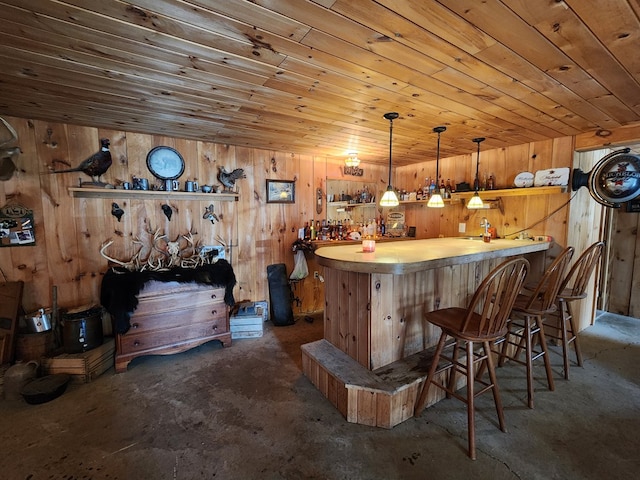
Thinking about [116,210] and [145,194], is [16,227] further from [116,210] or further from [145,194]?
[145,194]

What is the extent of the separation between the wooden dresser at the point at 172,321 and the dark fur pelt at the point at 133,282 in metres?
0.05

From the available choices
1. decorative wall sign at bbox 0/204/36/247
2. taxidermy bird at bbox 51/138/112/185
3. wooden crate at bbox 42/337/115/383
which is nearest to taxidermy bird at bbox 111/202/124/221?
taxidermy bird at bbox 51/138/112/185

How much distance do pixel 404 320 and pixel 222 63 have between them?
2086 millimetres

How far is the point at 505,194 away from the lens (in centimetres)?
329

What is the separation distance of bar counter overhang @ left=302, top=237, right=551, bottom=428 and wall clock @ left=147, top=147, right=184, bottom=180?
6.62 ft

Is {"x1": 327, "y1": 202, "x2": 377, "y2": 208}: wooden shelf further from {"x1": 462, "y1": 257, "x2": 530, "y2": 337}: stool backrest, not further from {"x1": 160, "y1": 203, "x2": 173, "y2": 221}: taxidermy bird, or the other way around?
{"x1": 462, "y1": 257, "x2": 530, "y2": 337}: stool backrest

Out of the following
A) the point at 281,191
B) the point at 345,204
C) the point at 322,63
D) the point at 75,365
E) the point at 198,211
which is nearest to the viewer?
the point at 322,63

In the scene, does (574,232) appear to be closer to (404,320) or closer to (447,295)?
(447,295)

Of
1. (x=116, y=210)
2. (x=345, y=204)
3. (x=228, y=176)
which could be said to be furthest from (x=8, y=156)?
(x=345, y=204)

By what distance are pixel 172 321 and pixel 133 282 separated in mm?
501

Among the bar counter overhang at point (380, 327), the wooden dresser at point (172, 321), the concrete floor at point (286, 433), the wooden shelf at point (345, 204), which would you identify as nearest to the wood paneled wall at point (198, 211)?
the wooden shelf at point (345, 204)

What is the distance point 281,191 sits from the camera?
383 centimetres

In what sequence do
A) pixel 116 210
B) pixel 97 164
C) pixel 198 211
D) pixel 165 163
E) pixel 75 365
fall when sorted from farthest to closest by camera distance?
pixel 198 211 < pixel 165 163 < pixel 116 210 < pixel 97 164 < pixel 75 365

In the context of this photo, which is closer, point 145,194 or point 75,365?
point 75,365
